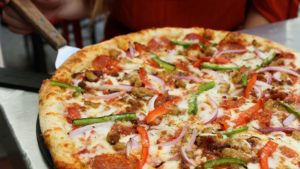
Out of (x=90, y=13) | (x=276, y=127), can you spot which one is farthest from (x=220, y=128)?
(x=90, y=13)

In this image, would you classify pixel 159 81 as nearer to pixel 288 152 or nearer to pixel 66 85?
pixel 66 85

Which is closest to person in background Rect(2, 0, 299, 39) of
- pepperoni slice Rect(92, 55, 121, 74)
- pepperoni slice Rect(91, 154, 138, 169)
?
pepperoni slice Rect(92, 55, 121, 74)

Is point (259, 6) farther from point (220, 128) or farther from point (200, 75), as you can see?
point (220, 128)

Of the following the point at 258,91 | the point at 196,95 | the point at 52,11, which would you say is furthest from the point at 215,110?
the point at 52,11

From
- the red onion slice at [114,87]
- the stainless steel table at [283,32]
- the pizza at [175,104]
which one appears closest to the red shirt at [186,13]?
the stainless steel table at [283,32]

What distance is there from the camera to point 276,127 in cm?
164

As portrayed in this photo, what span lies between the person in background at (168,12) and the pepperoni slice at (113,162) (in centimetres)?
114

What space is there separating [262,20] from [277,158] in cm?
143

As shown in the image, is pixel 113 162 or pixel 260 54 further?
pixel 260 54

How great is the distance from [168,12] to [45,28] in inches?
33.3

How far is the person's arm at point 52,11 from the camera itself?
7.53ft

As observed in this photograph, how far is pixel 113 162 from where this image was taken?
1.44 metres

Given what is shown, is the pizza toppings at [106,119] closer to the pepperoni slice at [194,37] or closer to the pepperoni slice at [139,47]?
the pepperoni slice at [139,47]

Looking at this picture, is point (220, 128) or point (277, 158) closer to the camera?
point (277, 158)
